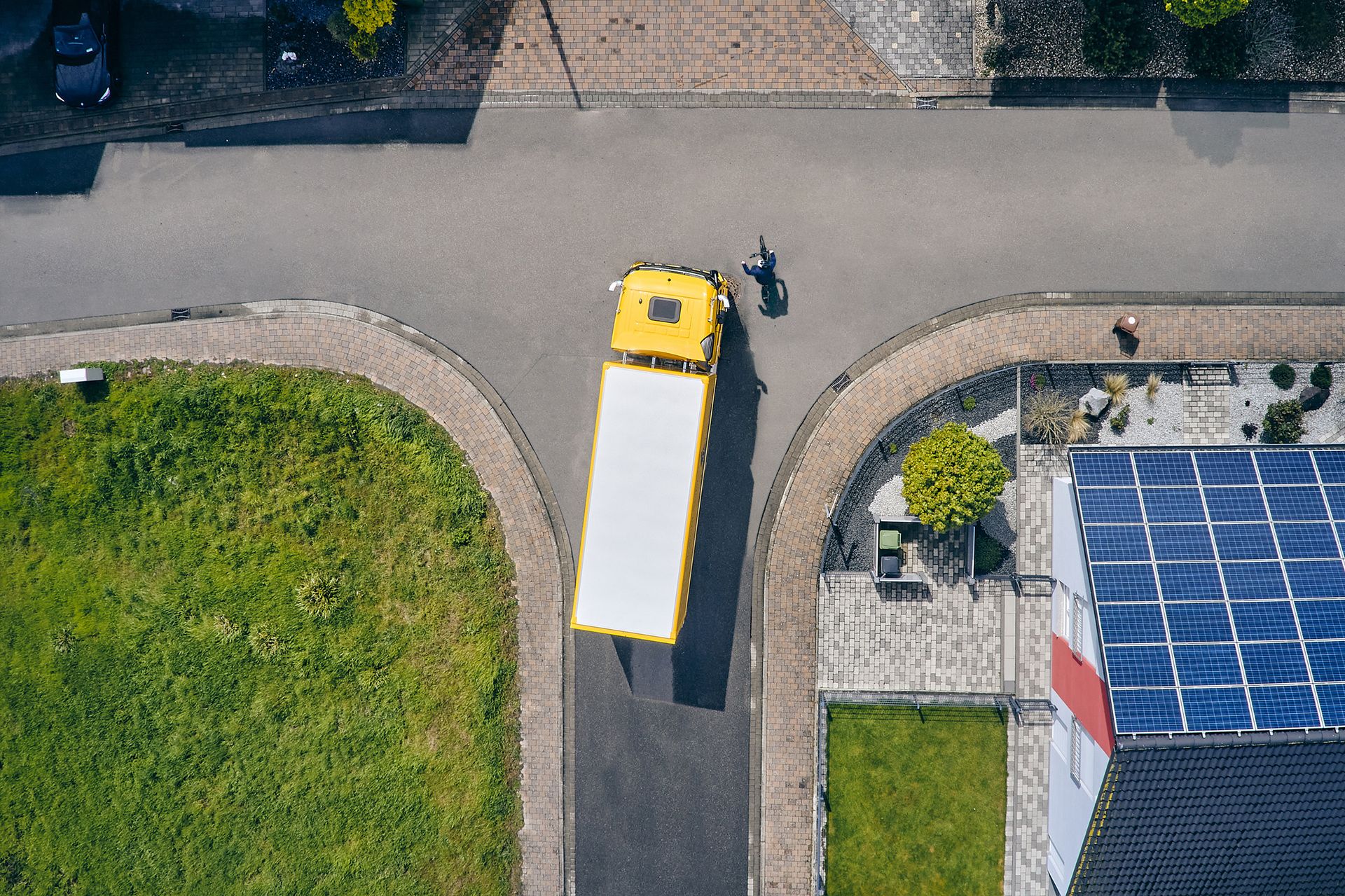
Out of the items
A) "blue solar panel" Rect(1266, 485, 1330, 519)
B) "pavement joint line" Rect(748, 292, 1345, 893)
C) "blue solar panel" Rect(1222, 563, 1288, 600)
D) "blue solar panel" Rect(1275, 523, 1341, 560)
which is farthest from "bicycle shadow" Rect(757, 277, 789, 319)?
"blue solar panel" Rect(1275, 523, 1341, 560)

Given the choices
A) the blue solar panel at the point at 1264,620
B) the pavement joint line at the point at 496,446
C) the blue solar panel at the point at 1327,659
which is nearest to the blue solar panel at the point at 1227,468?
the blue solar panel at the point at 1264,620

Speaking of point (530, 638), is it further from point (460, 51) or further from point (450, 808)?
point (460, 51)

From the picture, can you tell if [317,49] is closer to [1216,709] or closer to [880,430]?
[880,430]

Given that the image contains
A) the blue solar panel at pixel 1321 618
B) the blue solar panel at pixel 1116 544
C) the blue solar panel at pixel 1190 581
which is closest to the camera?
the blue solar panel at pixel 1321 618

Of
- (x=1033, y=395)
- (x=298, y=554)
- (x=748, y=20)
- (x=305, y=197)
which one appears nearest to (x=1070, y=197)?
(x=1033, y=395)

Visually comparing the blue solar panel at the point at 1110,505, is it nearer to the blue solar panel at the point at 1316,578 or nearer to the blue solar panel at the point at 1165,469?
the blue solar panel at the point at 1165,469

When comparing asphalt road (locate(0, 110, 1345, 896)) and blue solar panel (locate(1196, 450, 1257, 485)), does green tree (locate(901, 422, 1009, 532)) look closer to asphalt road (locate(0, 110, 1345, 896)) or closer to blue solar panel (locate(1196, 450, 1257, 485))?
asphalt road (locate(0, 110, 1345, 896))
